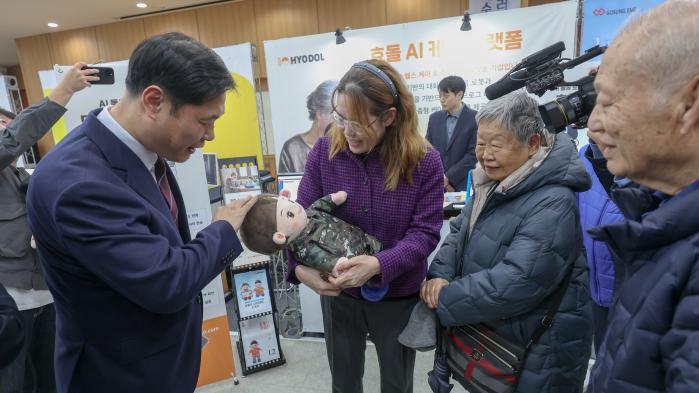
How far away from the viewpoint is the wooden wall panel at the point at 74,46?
708 centimetres

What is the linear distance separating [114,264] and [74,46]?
8.51 metres

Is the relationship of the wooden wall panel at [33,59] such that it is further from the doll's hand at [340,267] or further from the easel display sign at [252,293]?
the doll's hand at [340,267]

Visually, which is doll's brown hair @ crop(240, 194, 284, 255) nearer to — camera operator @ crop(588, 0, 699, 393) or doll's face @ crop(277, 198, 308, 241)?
doll's face @ crop(277, 198, 308, 241)

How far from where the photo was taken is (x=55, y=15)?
20.7 feet

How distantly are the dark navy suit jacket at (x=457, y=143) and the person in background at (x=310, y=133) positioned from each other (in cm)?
114

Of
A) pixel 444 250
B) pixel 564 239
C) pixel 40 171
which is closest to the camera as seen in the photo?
pixel 40 171

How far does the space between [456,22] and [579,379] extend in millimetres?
3472

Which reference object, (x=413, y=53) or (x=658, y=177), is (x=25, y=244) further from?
(x=413, y=53)

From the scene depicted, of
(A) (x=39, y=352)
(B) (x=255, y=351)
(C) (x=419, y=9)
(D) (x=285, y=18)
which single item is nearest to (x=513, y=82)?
(B) (x=255, y=351)

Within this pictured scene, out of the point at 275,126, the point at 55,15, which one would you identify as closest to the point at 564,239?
the point at 275,126

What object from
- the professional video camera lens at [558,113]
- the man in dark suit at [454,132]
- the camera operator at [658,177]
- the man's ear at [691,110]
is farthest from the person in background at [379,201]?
the man in dark suit at [454,132]

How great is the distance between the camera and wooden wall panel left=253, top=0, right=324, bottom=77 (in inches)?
235

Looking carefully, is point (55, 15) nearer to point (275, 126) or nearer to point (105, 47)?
point (105, 47)

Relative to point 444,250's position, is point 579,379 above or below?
below
